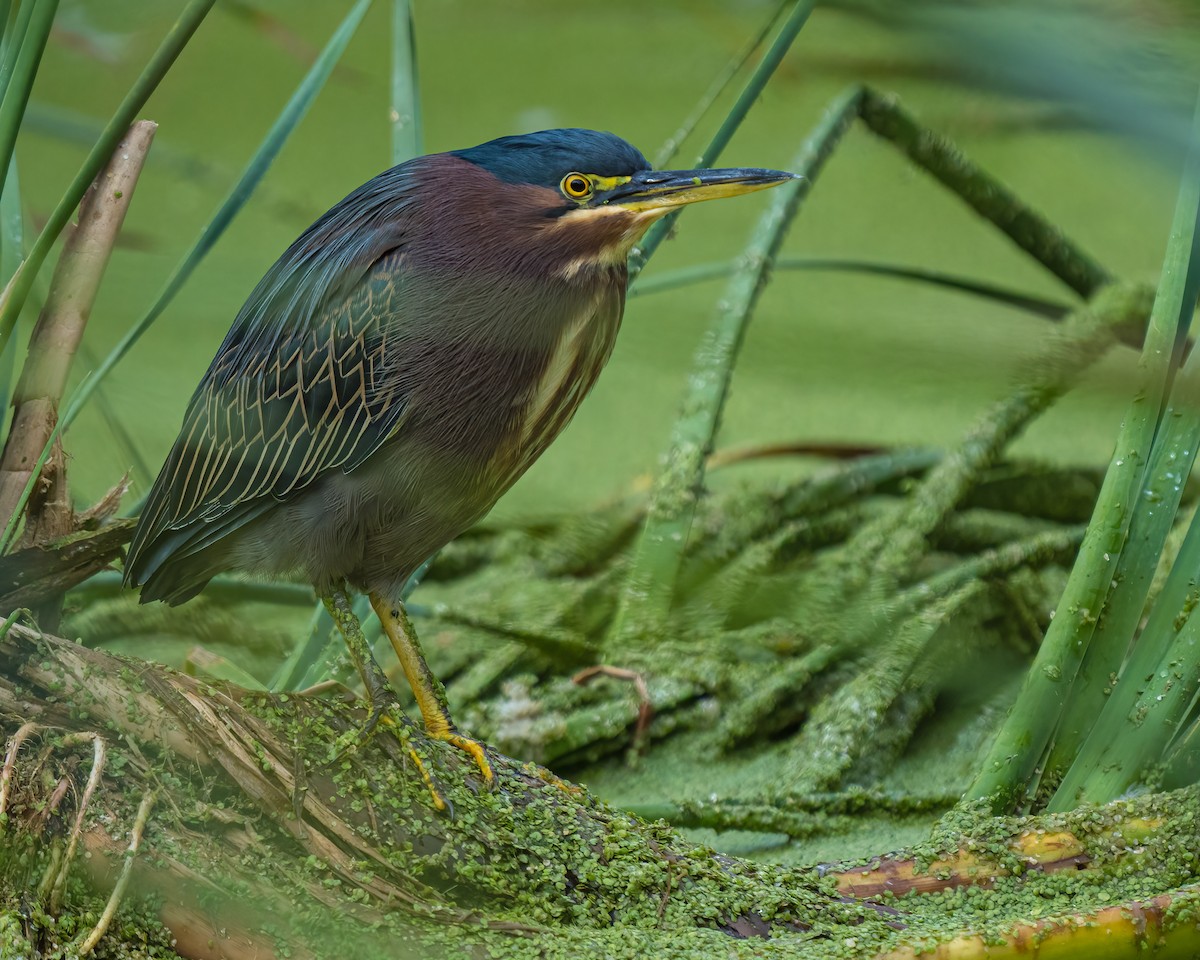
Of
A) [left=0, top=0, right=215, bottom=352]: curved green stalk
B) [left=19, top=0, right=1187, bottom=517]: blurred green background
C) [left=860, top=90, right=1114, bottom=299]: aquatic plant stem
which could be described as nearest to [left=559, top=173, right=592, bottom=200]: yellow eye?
[left=19, top=0, right=1187, bottom=517]: blurred green background

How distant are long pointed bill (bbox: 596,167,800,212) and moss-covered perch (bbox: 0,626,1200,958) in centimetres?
74

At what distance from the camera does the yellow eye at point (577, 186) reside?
1.57 m

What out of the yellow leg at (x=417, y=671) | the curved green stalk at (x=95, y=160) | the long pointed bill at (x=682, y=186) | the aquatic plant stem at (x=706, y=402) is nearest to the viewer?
the curved green stalk at (x=95, y=160)

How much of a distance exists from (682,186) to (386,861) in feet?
2.87

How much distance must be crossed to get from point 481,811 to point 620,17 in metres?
1.28

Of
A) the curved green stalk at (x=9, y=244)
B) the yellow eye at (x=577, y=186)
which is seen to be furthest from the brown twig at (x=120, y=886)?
the yellow eye at (x=577, y=186)

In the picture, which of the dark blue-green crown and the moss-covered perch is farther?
the dark blue-green crown

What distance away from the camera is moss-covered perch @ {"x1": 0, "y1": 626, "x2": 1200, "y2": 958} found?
1261 millimetres

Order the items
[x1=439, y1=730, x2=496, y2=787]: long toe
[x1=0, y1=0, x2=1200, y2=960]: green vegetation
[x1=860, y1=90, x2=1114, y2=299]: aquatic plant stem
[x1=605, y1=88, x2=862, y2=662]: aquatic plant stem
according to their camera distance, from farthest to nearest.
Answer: [x1=860, y1=90, x2=1114, y2=299]: aquatic plant stem < [x1=605, y1=88, x2=862, y2=662]: aquatic plant stem < [x1=439, y1=730, x2=496, y2=787]: long toe < [x1=0, y1=0, x2=1200, y2=960]: green vegetation

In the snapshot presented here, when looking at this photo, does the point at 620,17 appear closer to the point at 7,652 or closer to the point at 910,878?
the point at 7,652

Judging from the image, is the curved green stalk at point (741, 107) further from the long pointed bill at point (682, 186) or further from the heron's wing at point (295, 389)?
the heron's wing at point (295, 389)

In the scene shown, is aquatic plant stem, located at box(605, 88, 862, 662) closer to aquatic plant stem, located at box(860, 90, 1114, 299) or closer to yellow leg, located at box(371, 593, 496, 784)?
aquatic plant stem, located at box(860, 90, 1114, 299)

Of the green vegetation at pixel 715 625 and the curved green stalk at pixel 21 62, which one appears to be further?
the curved green stalk at pixel 21 62

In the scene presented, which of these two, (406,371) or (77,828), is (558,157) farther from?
(77,828)
